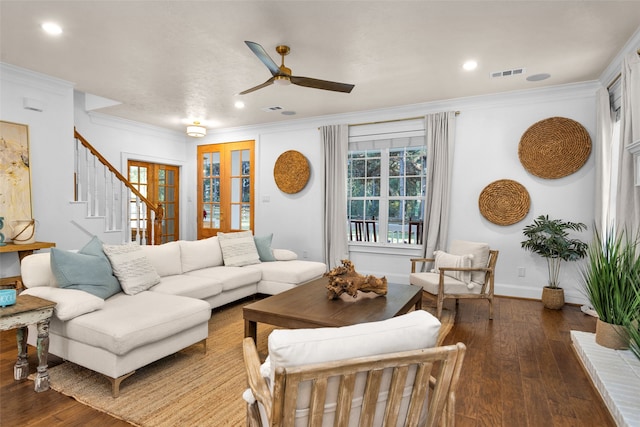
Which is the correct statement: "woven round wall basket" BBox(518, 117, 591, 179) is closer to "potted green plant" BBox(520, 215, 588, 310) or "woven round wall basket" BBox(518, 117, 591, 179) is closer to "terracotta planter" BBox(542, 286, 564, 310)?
"potted green plant" BBox(520, 215, 588, 310)

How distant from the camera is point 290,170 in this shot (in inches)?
250

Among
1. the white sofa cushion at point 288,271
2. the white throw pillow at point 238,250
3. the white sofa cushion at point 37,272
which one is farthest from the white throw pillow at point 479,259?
the white sofa cushion at point 37,272

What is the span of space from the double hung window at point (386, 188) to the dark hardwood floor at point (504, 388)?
85.5 inches

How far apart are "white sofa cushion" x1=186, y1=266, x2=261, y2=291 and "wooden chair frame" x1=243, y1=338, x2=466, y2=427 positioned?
2742 mm

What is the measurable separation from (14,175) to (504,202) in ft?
19.3

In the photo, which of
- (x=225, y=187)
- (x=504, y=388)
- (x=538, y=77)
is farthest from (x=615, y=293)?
(x=225, y=187)

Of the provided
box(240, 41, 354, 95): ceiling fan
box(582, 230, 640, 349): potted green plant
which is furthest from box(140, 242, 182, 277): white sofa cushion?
box(582, 230, 640, 349): potted green plant

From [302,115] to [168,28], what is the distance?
3145mm

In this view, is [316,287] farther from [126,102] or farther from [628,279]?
[126,102]

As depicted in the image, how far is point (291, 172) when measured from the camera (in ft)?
20.8

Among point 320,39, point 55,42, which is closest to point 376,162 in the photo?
point 320,39

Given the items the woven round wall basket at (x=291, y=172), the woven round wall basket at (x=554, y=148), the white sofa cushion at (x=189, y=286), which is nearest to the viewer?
the white sofa cushion at (x=189, y=286)

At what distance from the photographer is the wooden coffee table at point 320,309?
253 cm

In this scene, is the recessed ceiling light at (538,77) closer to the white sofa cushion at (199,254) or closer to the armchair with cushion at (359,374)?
the armchair with cushion at (359,374)
